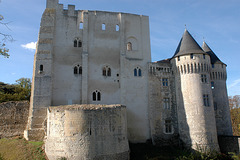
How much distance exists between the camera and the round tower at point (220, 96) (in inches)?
1086

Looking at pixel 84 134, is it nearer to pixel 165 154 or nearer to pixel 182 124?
pixel 165 154

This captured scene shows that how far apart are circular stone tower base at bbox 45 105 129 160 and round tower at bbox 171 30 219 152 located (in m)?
9.68

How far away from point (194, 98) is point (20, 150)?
65.9ft

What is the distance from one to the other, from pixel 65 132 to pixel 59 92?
292 inches

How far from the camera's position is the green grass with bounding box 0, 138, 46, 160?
18328 millimetres

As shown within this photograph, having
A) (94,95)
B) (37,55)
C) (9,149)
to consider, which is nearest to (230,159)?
(94,95)

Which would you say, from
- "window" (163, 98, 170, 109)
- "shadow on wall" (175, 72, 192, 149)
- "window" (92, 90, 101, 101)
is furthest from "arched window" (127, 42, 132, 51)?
"window" (163, 98, 170, 109)

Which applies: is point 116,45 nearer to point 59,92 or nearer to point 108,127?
point 59,92

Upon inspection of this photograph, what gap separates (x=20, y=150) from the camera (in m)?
19.1

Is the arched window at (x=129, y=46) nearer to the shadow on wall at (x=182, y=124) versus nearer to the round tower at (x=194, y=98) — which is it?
the round tower at (x=194, y=98)

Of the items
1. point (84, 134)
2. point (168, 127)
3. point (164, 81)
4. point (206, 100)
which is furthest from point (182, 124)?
point (84, 134)

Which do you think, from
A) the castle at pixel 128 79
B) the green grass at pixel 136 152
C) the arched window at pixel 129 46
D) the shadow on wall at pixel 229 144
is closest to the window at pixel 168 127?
the castle at pixel 128 79

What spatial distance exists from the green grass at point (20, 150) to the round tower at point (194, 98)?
16.9 metres

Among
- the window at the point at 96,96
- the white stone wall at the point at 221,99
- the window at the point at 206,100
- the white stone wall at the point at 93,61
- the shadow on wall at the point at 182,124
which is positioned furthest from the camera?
the white stone wall at the point at 221,99
